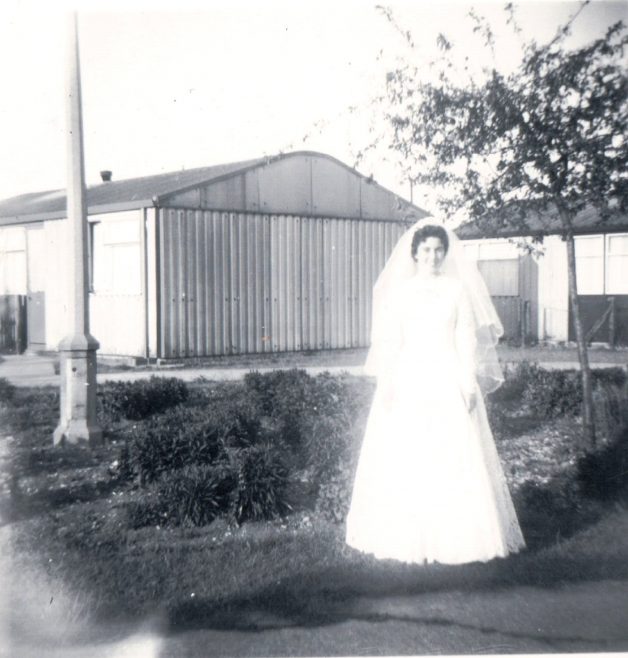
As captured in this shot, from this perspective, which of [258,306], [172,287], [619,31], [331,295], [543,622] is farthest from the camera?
[331,295]

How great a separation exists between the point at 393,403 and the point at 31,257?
10.6m

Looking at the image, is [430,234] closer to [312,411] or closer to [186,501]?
[186,501]

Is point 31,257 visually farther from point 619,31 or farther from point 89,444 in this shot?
point 619,31

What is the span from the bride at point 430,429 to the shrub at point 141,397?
10.3ft

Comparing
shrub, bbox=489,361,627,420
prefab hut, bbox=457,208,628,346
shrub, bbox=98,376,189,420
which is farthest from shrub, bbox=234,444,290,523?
prefab hut, bbox=457,208,628,346

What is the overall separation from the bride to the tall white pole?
2.57 meters

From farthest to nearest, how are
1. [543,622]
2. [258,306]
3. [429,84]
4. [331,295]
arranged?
[331,295]
[258,306]
[429,84]
[543,622]

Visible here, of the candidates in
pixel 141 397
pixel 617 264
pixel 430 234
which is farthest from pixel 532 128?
pixel 617 264

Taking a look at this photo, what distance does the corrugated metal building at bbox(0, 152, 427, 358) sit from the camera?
12.9 metres

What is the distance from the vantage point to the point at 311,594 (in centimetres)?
407

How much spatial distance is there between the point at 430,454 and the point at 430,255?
3.91ft

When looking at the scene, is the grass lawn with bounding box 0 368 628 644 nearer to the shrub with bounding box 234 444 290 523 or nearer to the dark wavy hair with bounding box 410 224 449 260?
the shrub with bounding box 234 444 290 523

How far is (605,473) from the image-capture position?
5977 millimetres

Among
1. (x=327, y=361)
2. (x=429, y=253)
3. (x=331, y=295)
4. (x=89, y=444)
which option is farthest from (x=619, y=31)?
(x=331, y=295)
